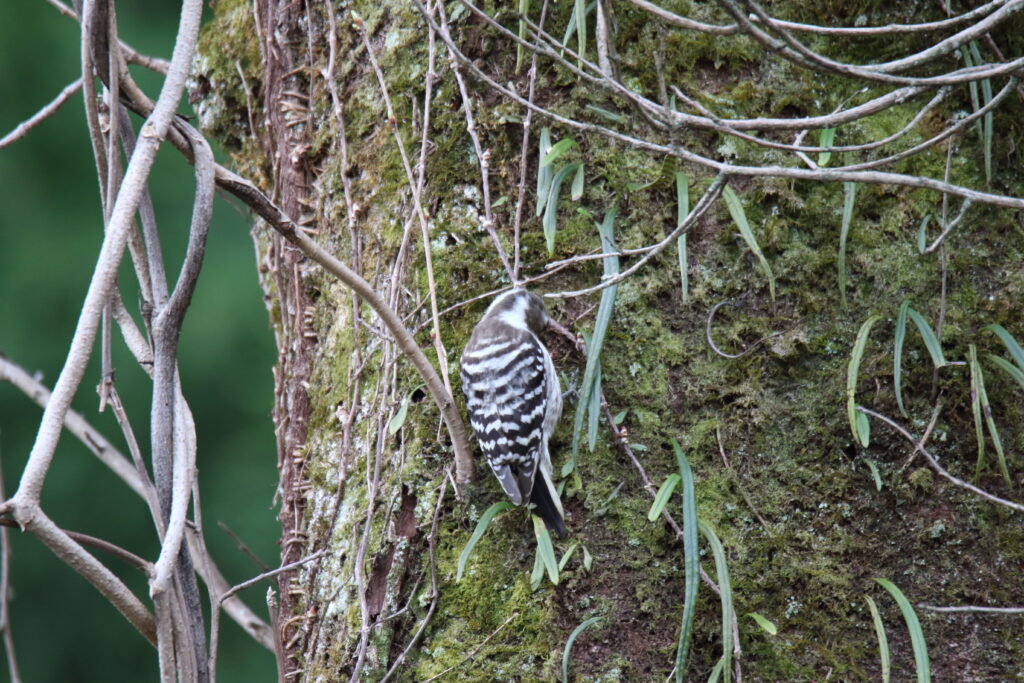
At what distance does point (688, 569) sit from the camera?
2.06 meters

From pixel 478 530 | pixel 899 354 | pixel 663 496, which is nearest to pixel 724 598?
pixel 663 496

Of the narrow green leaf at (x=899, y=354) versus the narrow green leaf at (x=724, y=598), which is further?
the narrow green leaf at (x=899, y=354)

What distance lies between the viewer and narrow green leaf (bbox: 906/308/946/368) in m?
2.23

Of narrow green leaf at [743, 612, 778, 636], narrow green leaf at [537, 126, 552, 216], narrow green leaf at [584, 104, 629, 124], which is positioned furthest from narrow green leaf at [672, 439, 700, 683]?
narrow green leaf at [584, 104, 629, 124]

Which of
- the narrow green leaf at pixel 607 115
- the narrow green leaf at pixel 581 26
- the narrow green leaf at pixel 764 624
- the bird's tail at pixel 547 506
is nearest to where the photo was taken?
the narrow green leaf at pixel 764 624

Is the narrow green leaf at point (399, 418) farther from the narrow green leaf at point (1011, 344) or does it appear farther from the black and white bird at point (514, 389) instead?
the narrow green leaf at point (1011, 344)

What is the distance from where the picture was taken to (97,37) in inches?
73.2

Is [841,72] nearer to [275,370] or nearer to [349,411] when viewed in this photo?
[349,411]

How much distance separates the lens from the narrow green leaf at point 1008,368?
2.22 m

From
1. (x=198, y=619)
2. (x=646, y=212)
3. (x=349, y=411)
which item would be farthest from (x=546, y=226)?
(x=198, y=619)

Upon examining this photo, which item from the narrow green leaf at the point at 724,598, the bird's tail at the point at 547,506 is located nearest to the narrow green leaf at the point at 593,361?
the bird's tail at the point at 547,506

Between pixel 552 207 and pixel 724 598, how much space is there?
1088 mm

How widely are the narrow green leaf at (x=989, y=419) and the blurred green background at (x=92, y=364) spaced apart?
5.64 meters

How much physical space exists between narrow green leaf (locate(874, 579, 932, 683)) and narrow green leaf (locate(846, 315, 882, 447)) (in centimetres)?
33
